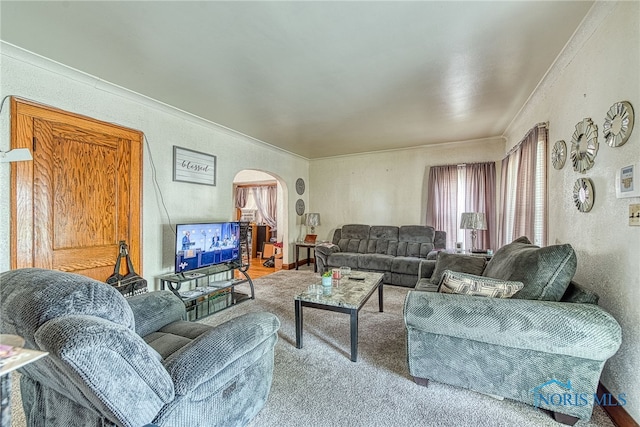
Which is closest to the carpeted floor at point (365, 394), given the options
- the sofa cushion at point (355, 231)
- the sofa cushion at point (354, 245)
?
the sofa cushion at point (354, 245)

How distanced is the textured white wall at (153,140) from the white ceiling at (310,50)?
237 millimetres

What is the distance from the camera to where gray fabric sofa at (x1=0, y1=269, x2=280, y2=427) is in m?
0.81

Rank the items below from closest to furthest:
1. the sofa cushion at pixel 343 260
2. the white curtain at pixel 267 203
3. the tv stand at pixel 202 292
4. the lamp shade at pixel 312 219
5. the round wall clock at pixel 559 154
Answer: the round wall clock at pixel 559 154, the tv stand at pixel 202 292, the sofa cushion at pixel 343 260, the lamp shade at pixel 312 219, the white curtain at pixel 267 203

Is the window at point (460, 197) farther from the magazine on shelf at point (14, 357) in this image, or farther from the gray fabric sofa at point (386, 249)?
the magazine on shelf at point (14, 357)

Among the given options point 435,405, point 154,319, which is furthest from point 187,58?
point 435,405

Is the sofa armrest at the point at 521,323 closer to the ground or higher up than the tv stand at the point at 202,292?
higher up

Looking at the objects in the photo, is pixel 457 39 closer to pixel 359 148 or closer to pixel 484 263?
pixel 484 263

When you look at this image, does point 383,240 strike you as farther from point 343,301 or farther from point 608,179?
point 608,179

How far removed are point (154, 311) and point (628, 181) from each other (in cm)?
294

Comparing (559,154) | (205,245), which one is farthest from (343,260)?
(559,154)

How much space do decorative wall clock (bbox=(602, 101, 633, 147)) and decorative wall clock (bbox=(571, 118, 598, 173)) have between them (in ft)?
0.50

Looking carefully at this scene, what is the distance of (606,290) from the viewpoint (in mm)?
1674

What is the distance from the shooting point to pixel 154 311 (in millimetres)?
1762

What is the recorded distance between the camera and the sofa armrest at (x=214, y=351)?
3.62ft
